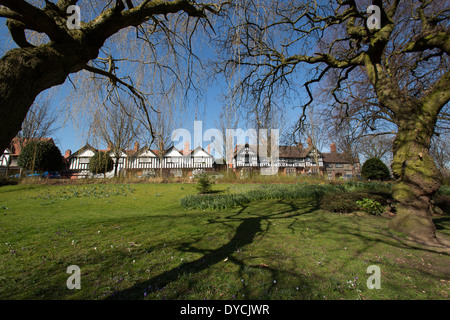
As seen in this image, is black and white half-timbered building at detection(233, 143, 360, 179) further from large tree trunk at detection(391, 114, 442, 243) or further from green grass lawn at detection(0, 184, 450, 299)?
green grass lawn at detection(0, 184, 450, 299)

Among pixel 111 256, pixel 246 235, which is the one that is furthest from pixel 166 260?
pixel 246 235

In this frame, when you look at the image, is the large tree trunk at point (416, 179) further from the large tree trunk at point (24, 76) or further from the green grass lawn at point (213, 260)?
the large tree trunk at point (24, 76)

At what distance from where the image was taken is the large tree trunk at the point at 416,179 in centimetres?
438

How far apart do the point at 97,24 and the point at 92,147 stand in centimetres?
188

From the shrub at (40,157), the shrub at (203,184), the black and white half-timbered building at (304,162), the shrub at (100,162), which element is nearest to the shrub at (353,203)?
the shrub at (203,184)

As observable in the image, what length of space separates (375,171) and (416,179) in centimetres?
1898

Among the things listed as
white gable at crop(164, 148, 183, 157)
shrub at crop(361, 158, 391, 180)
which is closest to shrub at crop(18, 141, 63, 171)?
white gable at crop(164, 148, 183, 157)

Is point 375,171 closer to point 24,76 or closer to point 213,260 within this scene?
point 213,260

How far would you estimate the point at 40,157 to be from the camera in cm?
1627
